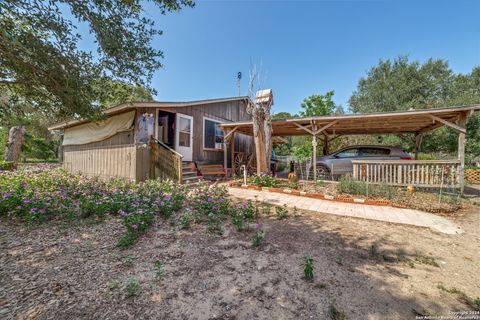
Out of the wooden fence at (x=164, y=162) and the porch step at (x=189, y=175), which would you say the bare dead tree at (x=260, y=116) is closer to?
the porch step at (x=189, y=175)

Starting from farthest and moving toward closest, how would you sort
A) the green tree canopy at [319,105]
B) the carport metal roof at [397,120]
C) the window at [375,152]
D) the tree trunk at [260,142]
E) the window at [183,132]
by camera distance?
the green tree canopy at [319,105] < the window at [183,132] < the window at [375,152] < the tree trunk at [260,142] < the carport metal roof at [397,120]

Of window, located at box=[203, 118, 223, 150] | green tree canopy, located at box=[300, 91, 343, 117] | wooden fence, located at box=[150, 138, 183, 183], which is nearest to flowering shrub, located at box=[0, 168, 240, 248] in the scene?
wooden fence, located at box=[150, 138, 183, 183]

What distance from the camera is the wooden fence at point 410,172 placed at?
18.7ft

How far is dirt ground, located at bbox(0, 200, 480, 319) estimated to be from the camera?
1.66 metres

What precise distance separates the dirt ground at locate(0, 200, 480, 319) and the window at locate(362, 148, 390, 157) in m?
4.97

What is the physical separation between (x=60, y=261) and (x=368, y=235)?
4420mm

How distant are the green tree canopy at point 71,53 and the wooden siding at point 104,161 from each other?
94.2 inches

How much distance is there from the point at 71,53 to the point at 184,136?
491cm

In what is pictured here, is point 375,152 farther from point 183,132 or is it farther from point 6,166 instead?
point 6,166

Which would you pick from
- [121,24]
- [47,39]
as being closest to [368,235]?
[121,24]

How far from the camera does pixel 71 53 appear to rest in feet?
12.3

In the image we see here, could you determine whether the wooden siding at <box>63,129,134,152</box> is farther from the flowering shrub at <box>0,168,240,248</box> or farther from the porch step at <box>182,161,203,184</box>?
the flowering shrub at <box>0,168,240,248</box>

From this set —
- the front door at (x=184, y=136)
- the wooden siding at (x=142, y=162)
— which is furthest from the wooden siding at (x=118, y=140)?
the front door at (x=184, y=136)

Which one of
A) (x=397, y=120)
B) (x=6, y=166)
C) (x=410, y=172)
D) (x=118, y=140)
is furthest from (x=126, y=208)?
(x=6, y=166)
